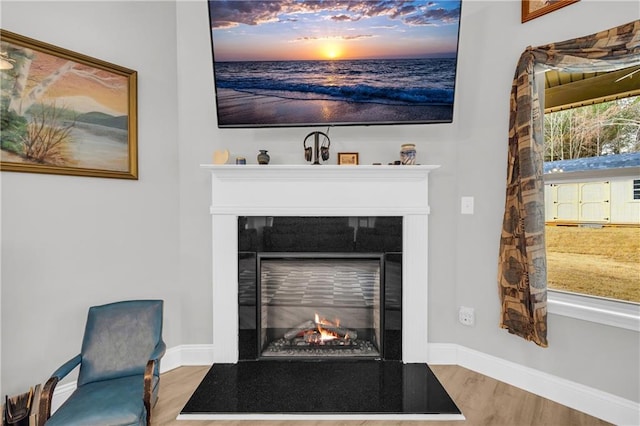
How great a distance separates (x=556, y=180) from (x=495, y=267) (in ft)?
2.34

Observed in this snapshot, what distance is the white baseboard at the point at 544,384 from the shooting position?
184 centimetres

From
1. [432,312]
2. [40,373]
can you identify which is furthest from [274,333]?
[40,373]

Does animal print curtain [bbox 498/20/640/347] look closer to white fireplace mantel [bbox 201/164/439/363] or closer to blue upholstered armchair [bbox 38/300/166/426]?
white fireplace mantel [bbox 201/164/439/363]

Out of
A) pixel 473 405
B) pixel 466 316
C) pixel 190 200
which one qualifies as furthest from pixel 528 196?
pixel 190 200

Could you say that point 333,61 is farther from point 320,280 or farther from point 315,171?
point 320,280

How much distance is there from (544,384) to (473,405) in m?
0.52

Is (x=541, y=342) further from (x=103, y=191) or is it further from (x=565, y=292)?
(x=103, y=191)

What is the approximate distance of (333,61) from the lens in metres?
2.19

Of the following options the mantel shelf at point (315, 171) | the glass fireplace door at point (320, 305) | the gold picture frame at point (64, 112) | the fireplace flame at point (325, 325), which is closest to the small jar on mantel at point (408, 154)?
the mantel shelf at point (315, 171)

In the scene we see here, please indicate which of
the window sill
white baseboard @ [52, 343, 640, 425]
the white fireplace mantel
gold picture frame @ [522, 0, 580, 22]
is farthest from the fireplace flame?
gold picture frame @ [522, 0, 580, 22]

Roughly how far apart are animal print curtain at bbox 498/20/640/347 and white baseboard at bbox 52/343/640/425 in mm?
326

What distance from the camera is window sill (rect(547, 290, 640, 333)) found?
5.97ft

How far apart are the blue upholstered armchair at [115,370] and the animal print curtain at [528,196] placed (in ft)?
7.31

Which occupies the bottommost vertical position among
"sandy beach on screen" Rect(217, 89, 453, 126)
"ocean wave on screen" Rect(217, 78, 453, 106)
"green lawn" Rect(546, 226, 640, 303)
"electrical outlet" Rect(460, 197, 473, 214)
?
"green lawn" Rect(546, 226, 640, 303)
